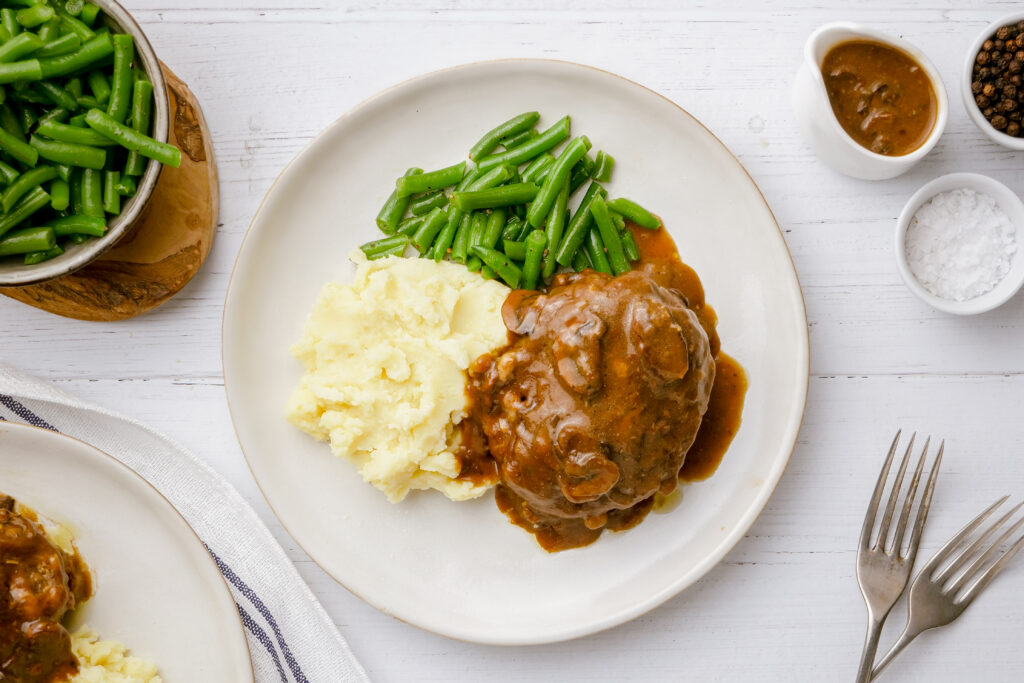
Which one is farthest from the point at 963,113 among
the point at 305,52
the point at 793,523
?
the point at 305,52

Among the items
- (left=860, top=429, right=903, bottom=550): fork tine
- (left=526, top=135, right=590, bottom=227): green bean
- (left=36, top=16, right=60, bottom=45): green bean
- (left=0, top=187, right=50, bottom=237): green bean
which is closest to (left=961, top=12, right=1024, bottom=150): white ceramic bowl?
(left=860, top=429, right=903, bottom=550): fork tine

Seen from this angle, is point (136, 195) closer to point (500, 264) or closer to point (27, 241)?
point (27, 241)

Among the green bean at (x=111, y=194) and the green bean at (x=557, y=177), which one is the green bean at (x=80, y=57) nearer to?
the green bean at (x=111, y=194)

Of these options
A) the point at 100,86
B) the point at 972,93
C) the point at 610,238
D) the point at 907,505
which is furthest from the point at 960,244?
the point at 100,86

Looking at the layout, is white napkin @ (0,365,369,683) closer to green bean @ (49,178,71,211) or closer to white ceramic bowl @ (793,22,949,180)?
green bean @ (49,178,71,211)

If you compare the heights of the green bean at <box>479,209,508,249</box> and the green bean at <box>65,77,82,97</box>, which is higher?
the green bean at <box>65,77,82,97</box>
